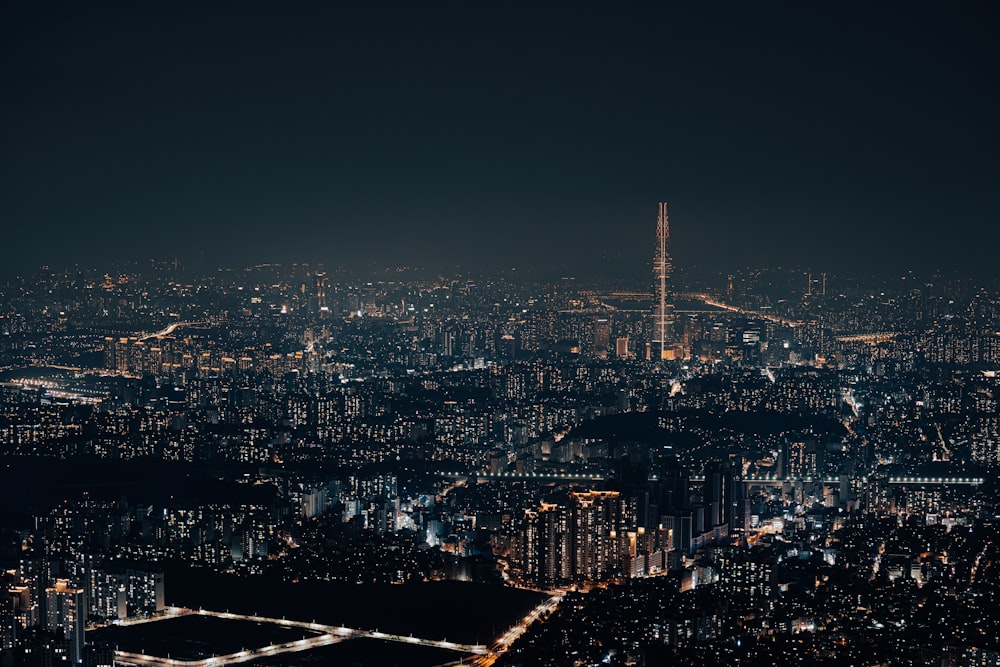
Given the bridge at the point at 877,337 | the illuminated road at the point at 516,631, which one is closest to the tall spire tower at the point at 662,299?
the bridge at the point at 877,337

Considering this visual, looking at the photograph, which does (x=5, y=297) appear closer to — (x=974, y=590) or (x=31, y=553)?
(x=31, y=553)

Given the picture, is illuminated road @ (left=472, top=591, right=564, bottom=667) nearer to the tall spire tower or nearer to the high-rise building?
the high-rise building

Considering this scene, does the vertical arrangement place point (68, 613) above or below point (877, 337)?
below

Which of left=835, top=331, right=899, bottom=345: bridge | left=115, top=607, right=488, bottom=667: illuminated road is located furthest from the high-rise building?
left=835, top=331, right=899, bottom=345: bridge

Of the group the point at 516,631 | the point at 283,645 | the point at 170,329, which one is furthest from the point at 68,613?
the point at 170,329

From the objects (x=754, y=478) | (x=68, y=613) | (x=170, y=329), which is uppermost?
(x=170, y=329)

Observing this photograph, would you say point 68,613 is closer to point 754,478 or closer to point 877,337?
point 754,478
